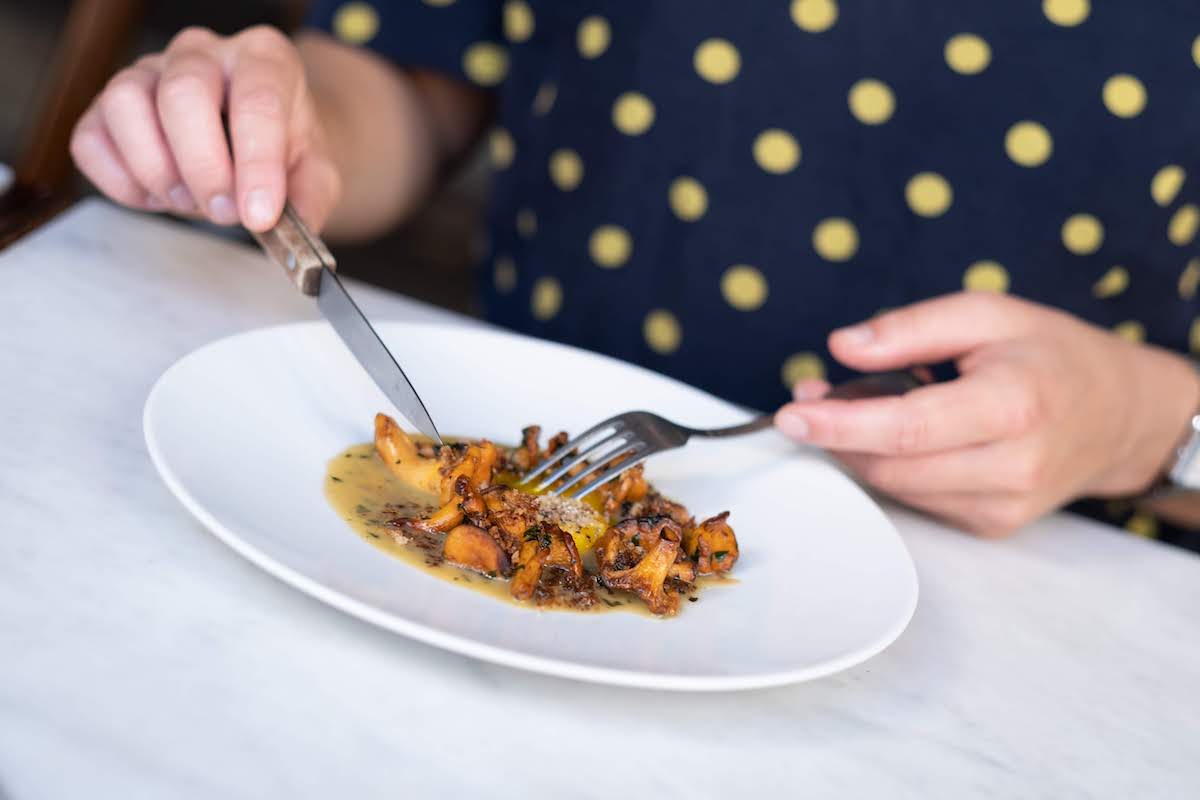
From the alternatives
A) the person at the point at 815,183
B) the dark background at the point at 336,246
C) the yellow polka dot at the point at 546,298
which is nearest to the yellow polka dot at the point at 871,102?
the person at the point at 815,183

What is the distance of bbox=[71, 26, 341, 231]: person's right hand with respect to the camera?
3.31ft

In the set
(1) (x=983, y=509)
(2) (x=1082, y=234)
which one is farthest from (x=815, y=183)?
(1) (x=983, y=509)

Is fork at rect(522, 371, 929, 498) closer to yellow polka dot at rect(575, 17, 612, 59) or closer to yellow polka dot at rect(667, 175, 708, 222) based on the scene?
yellow polka dot at rect(667, 175, 708, 222)

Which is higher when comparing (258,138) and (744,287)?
(258,138)


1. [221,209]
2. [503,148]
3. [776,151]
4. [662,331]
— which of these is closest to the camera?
[221,209]

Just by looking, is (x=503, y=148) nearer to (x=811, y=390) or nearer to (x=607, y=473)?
(x=811, y=390)

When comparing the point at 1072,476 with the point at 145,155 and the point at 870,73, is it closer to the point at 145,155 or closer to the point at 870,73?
the point at 870,73

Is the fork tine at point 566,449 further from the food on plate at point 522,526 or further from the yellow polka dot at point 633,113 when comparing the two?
the yellow polka dot at point 633,113

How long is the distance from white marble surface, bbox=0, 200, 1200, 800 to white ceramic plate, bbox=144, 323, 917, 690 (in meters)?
0.04

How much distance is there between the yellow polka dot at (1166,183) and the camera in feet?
4.56

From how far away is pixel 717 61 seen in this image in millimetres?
1452

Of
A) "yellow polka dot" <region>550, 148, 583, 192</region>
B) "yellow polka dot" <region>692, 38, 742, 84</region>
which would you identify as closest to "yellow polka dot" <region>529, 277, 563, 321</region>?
"yellow polka dot" <region>550, 148, 583, 192</region>

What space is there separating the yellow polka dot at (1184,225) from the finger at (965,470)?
1.72 feet

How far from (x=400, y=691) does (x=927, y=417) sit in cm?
52
